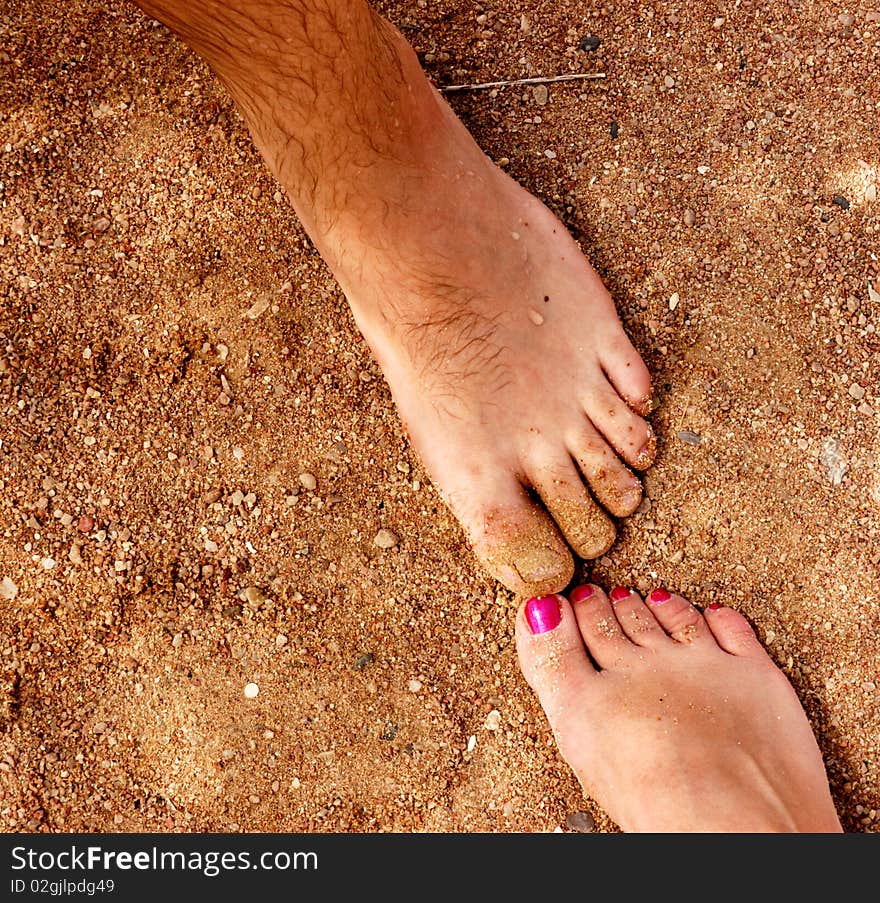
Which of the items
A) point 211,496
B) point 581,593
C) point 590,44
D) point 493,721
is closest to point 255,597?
point 211,496

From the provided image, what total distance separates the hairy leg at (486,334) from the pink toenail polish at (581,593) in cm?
5

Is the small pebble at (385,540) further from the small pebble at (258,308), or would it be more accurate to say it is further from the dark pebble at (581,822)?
the dark pebble at (581,822)

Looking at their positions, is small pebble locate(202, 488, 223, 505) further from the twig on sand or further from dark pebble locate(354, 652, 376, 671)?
the twig on sand

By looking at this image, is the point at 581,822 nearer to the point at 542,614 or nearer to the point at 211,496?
the point at 542,614

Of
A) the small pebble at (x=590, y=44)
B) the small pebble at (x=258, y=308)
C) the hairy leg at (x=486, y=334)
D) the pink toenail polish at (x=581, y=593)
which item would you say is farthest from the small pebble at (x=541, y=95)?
the pink toenail polish at (x=581, y=593)

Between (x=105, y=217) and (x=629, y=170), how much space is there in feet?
3.28

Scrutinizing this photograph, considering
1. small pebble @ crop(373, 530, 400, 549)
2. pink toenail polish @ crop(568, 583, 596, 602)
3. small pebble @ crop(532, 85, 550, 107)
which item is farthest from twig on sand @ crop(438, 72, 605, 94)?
pink toenail polish @ crop(568, 583, 596, 602)

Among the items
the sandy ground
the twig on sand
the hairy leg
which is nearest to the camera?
the hairy leg

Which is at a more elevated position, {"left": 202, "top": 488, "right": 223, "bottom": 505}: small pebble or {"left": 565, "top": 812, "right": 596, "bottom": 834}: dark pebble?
{"left": 202, "top": 488, "right": 223, "bottom": 505}: small pebble

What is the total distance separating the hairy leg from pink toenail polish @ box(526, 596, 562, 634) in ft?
0.10

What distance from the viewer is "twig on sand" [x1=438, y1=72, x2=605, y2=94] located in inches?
71.9

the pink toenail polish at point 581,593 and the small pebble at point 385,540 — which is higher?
the small pebble at point 385,540

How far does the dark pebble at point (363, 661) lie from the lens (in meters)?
1.69

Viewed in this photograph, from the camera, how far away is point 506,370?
65.6 inches
